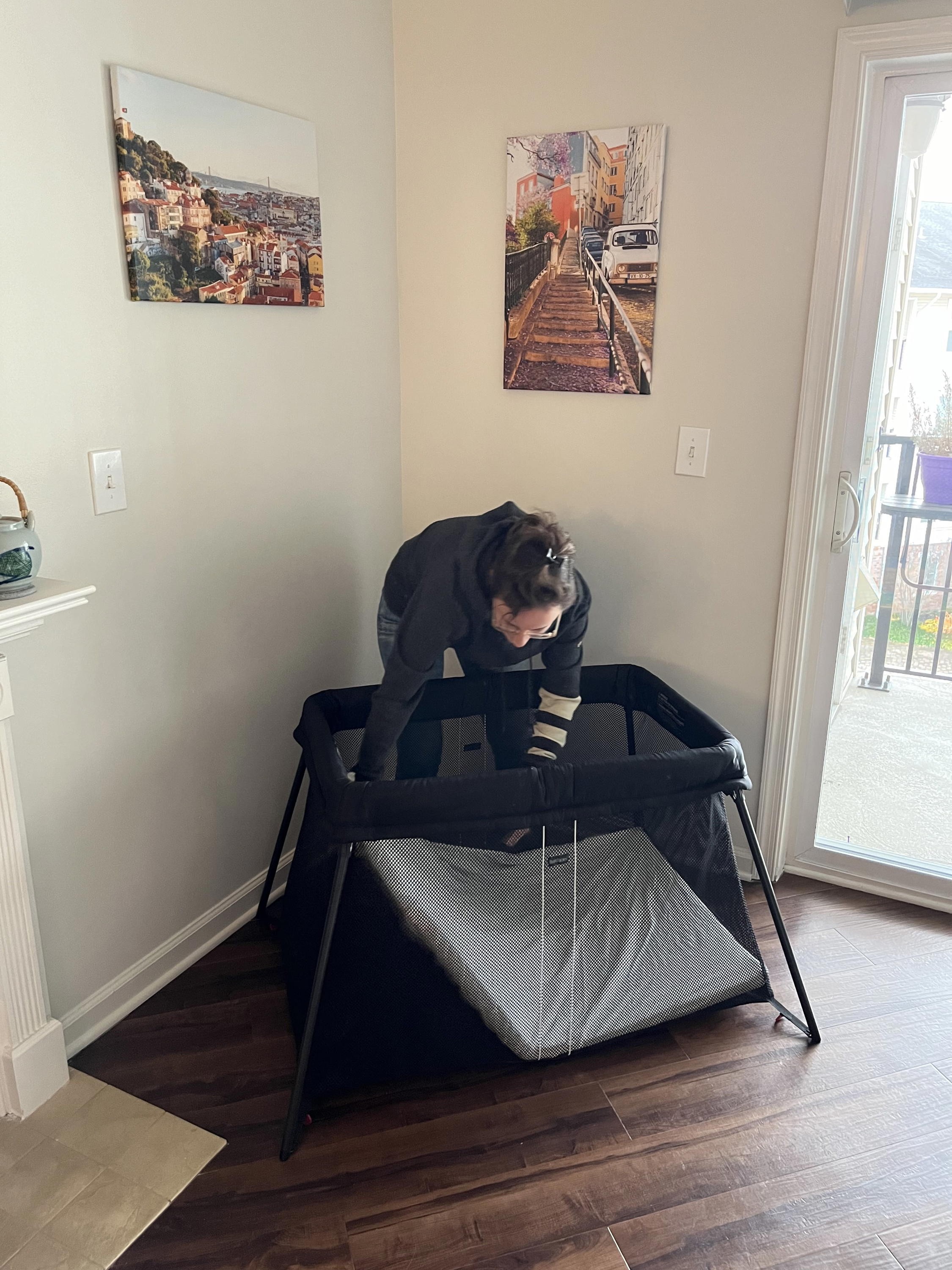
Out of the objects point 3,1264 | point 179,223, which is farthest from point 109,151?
point 3,1264

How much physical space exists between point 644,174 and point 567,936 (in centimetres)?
172

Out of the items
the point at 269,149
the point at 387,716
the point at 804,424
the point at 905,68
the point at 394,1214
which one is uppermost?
the point at 905,68

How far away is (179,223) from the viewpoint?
1.81 m

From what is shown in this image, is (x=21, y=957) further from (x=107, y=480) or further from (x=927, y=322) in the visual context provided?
(x=927, y=322)

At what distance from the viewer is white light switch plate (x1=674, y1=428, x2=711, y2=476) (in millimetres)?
2299

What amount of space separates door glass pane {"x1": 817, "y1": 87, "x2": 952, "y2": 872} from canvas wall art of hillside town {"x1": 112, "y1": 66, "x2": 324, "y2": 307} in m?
1.34

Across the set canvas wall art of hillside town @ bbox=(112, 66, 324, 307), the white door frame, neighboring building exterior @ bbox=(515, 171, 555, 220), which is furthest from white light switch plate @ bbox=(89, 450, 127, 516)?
the white door frame

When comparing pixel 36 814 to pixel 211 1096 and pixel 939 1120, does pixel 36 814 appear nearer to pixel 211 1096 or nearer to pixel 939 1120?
pixel 211 1096

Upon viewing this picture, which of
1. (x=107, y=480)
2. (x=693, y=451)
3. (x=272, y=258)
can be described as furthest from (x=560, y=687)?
(x=272, y=258)

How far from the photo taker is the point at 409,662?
183cm

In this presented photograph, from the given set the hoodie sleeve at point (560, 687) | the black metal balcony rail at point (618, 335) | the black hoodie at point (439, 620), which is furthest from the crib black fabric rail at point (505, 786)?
the black metal balcony rail at point (618, 335)

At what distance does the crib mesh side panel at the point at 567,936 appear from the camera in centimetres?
174

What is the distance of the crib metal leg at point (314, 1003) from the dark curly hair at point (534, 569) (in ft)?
1.78

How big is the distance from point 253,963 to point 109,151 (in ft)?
5.57
